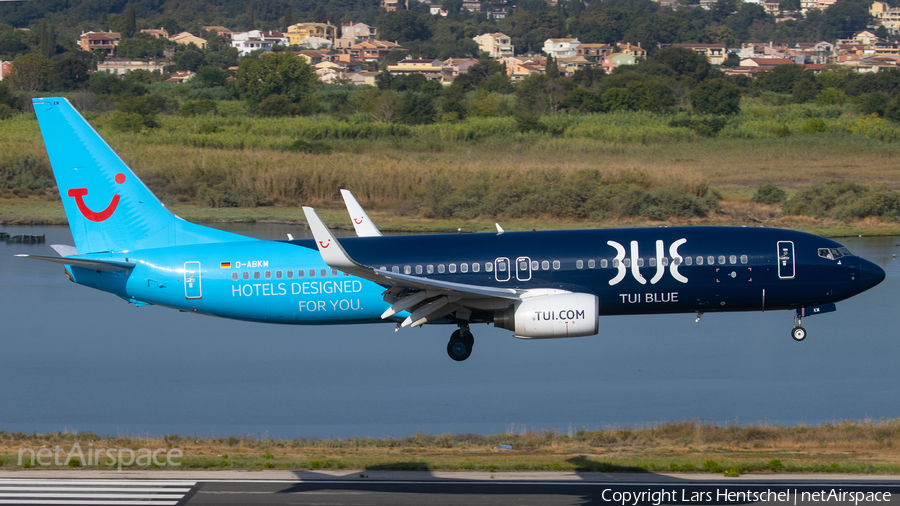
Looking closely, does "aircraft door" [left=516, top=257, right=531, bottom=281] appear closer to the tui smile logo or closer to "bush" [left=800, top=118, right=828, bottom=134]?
the tui smile logo

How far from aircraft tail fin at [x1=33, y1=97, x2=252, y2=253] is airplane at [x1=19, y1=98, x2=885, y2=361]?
0.12 ft

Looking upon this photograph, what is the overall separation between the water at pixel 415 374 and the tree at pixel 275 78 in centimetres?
9196

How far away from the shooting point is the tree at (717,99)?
435 ft

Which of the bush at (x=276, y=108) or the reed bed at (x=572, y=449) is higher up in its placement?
the bush at (x=276, y=108)

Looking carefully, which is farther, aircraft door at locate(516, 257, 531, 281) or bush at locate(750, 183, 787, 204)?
bush at locate(750, 183, 787, 204)

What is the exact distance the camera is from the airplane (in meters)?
33.7

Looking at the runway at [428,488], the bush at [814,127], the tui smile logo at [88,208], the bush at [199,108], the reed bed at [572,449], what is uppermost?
the bush at [199,108]

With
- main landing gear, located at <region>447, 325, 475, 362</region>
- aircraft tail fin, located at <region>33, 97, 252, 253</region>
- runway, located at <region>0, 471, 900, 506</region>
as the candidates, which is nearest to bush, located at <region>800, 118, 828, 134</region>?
main landing gear, located at <region>447, 325, 475, 362</region>

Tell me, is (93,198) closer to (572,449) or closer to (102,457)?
(102,457)

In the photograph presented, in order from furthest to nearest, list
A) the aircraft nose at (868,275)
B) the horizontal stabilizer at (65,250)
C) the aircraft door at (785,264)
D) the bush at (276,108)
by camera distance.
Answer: the bush at (276,108), the horizontal stabilizer at (65,250), the aircraft nose at (868,275), the aircraft door at (785,264)

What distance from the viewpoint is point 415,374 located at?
47.2 m

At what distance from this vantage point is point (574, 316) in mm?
32000

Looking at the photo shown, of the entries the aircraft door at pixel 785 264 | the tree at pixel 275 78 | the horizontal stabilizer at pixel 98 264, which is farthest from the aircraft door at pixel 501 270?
the tree at pixel 275 78

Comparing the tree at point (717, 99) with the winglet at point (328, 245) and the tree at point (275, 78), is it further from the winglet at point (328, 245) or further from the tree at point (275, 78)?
the winglet at point (328, 245)
